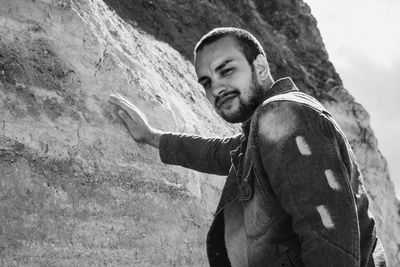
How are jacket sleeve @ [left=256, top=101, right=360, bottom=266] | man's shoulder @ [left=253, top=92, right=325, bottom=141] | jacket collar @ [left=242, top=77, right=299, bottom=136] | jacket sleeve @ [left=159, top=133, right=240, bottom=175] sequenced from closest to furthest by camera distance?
1. jacket sleeve @ [left=256, top=101, right=360, bottom=266]
2. man's shoulder @ [left=253, top=92, right=325, bottom=141]
3. jacket collar @ [left=242, top=77, right=299, bottom=136]
4. jacket sleeve @ [left=159, top=133, right=240, bottom=175]

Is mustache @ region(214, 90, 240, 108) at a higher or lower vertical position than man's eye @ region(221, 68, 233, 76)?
lower

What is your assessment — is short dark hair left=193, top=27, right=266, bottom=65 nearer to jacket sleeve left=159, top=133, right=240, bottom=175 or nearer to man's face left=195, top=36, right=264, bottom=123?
man's face left=195, top=36, right=264, bottom=123

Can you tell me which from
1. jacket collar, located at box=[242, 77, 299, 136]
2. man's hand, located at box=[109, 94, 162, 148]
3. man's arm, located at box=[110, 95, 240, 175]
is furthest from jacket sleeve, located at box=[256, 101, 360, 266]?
man's hand, located at box=[109, 94, 162, 148]

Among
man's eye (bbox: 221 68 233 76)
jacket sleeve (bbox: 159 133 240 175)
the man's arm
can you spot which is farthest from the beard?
the man's arm

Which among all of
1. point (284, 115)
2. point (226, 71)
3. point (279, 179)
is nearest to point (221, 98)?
point (226, 71)

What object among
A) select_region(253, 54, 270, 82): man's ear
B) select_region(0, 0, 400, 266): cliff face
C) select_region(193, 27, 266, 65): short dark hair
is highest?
select_region(193, 27, 266, 65): short dark hair

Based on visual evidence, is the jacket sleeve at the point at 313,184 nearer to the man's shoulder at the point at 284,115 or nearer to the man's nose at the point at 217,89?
the man's shoulder at the point at 284,115

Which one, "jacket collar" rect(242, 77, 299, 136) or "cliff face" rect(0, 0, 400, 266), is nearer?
"jacket collar" rect(242, 77, 299, 136)

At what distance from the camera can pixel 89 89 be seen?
3.92 m

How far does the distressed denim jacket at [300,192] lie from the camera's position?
2.26 m

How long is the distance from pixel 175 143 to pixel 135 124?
33 cm

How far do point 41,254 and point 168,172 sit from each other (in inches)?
48.4

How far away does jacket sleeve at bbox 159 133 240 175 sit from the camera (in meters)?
3.78

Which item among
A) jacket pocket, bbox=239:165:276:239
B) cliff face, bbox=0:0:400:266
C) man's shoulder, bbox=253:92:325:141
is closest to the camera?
man's shoulder, bbox=253:92:325:141
